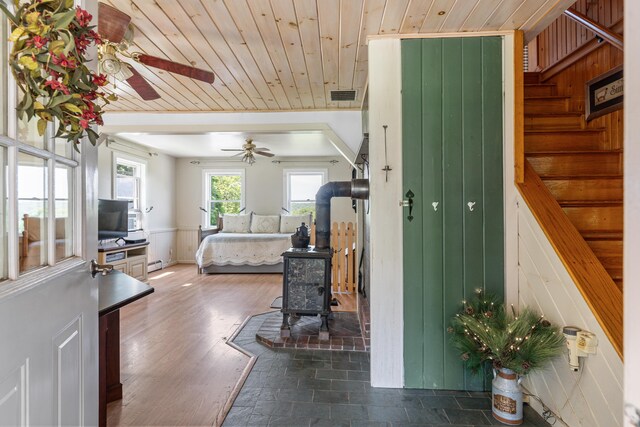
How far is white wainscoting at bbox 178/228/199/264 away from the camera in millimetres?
7293

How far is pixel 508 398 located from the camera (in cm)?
179

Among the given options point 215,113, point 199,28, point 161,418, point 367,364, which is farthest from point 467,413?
point 215,113

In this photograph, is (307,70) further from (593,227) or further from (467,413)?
(467,413)

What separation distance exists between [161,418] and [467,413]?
1760mm

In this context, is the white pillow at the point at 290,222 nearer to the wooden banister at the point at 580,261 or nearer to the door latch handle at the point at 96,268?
the wooden banister at the point at 580,261

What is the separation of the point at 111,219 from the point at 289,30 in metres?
4.02

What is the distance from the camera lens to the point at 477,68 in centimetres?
212

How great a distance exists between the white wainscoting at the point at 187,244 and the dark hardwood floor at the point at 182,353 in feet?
7.68

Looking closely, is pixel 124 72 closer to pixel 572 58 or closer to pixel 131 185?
pixel 572 58

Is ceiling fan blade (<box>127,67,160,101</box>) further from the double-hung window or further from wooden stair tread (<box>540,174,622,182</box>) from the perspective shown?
wooden stair tread (<box>540,174,622,182</box>)

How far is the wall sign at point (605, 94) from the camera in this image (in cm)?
214

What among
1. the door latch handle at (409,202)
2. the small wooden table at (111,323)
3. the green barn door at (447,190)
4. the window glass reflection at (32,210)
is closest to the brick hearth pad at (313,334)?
the green barn door at (447,190)

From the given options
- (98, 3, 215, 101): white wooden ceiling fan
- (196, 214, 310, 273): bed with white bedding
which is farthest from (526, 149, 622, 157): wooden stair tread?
(196, 214, 310, 273): bed with white bedding

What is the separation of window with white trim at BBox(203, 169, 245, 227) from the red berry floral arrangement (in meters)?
6.70
